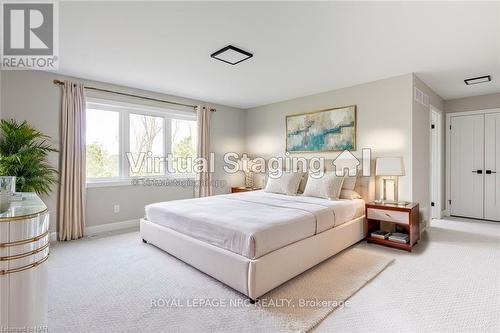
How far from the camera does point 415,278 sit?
2.47m

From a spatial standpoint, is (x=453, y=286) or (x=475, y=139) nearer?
(x=453, y=286)

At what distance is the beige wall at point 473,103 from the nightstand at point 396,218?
9.36ft

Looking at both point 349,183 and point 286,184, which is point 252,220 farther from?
point 349,183

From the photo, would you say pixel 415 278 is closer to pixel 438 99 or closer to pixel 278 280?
pixel 278 280

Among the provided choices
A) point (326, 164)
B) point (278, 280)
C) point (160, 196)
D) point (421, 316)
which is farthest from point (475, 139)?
point (160, 196)

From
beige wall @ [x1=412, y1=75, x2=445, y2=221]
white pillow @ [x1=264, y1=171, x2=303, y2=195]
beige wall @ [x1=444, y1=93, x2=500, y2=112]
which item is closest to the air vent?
beige wall @ [x1=412, y1=75, x2=445, y2=221]

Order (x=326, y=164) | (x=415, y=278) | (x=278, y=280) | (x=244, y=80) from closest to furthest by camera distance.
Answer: (x=278, y=280) → (x=415, y=278) → (x=244, y=80) → (x=326, y=164)

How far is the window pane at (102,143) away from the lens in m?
4.06

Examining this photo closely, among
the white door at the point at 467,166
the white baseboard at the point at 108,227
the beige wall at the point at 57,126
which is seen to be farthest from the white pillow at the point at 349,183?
the white baseboard at the point at 108,227

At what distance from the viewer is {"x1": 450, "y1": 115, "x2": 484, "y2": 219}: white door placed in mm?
4738

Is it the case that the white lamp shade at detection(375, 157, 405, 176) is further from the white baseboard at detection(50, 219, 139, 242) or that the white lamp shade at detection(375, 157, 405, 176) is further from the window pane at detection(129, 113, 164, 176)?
the white baseboard at detection(50, 219, 139, 242)

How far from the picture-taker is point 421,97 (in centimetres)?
391

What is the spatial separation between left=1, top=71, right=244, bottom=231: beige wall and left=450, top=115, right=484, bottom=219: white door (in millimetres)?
4564

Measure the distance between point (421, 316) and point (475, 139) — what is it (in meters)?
4.42
